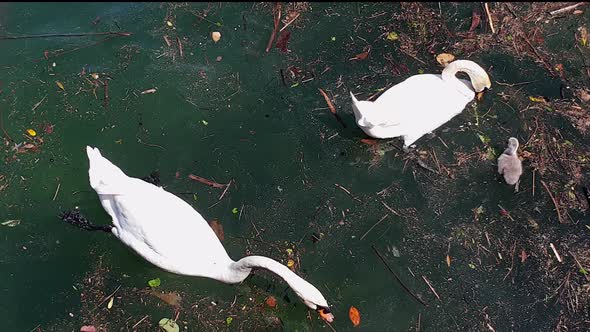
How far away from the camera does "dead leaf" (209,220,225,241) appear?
534cm

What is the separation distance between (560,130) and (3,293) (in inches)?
243

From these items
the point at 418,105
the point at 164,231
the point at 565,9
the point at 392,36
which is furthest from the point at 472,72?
the point at 164,231

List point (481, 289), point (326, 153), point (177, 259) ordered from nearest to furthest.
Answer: point (177, 259)
point (481, 289)
point (326, 153)

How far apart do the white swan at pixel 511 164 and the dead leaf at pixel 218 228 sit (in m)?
3.04

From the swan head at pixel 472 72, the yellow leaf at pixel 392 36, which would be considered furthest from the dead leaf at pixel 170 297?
the yellow leaf at pixel 392 36

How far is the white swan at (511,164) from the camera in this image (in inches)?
220

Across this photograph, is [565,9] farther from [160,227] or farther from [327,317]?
[160,227]

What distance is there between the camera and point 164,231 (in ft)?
15.1

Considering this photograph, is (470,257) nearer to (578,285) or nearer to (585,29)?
(578,285)

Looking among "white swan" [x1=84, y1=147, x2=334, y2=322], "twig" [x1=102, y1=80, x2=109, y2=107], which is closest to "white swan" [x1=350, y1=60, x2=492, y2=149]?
"white swan" [x1=84, y1=147, x2=334, y2=322]

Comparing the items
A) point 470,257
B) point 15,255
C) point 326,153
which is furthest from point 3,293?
point 470,257

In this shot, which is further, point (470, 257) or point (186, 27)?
point (186, 27)

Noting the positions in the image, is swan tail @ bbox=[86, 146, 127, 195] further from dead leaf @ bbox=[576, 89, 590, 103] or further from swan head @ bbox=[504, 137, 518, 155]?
dead leaf @ bbox=[576, 89, 590, 103]

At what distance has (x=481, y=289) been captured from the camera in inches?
202
